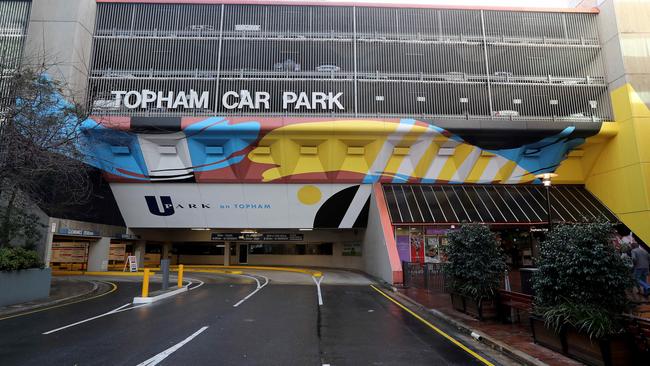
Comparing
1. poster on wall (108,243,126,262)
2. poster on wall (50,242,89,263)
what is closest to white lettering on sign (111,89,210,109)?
poster on wall (50,242,89,263)

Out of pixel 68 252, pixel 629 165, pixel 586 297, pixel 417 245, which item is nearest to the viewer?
pixel 586 297

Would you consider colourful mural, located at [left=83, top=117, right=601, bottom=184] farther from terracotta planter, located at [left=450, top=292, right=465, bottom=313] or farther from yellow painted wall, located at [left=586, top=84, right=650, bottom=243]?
terracotta planter, located at [left=450, top=292, right=465, bottom=313]

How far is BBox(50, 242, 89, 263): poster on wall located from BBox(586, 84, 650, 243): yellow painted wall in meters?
34.3

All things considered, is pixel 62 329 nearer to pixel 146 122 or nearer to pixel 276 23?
pixel 146 122

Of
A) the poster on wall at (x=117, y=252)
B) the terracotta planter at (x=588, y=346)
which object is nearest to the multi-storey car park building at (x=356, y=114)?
the poster on wall at (x=117, y=252)

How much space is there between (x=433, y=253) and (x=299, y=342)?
56.5ft

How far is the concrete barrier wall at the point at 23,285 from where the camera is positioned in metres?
13.1

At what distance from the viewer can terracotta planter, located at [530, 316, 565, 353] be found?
7141 millimetres

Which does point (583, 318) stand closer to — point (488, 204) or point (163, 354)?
point (163, 354)

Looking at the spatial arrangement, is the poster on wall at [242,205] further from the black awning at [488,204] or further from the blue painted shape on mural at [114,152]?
the black awning at [488,204]

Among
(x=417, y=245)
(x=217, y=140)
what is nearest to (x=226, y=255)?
(x=217, y=140)

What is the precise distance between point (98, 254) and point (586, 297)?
91.1ft

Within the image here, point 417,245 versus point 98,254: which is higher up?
point 417,245

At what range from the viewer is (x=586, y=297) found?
687cm
